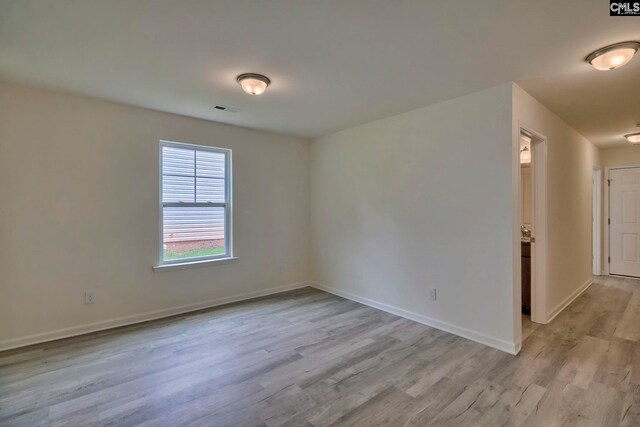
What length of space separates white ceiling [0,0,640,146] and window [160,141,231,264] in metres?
0.78

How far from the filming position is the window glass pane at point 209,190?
13.4 feet

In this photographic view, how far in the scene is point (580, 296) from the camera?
4.46 m

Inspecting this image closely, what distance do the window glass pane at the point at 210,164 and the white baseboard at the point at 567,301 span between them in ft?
14.7

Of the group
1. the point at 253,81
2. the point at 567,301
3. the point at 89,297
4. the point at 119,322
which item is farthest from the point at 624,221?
the point at 89,297

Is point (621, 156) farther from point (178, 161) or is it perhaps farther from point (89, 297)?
point (89, 297)

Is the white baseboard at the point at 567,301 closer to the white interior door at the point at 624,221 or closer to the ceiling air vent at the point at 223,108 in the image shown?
the white interior door at the point at 624,221

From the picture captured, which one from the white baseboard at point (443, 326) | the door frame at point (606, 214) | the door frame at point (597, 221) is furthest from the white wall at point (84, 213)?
the door frame at point (606, 214)

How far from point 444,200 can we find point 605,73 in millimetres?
1643

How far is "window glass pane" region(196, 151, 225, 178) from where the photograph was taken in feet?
13.4

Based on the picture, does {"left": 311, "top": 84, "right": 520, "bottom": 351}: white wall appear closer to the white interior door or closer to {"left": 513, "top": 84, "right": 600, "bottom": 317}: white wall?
{"left": 513, "top": 84, "right": 600, "bottom": 317}: white wall

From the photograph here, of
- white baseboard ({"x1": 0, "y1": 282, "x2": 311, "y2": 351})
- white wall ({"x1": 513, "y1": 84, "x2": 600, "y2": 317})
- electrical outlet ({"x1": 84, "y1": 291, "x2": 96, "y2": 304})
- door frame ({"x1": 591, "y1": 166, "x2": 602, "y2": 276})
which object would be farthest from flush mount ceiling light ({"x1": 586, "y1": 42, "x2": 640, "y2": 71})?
electrical outlet ({"x1": 84, "y1": 291, "x2": 96, "y2": 304})

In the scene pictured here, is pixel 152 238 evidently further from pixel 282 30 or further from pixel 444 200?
pixel 444 200

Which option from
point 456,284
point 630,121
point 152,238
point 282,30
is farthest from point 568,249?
point 152,238

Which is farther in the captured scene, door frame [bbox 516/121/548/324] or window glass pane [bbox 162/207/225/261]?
window glass pane [bbox 162/207/225/261]
